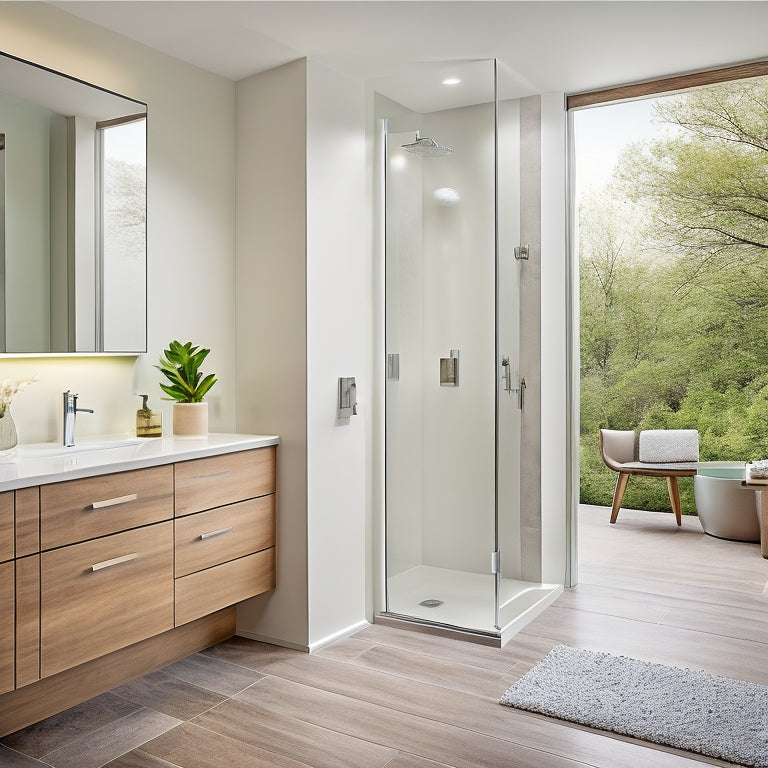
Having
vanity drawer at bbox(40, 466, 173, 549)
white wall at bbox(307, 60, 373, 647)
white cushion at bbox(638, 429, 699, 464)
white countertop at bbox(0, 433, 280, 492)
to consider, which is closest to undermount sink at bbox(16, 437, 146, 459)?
white countertop at bbox(0, 433, 280, 492)

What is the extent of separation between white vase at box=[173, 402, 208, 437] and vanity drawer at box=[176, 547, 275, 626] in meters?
0.54

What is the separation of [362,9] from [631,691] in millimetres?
2561

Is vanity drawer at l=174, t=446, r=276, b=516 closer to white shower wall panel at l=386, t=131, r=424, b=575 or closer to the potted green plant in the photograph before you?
the potted green plant

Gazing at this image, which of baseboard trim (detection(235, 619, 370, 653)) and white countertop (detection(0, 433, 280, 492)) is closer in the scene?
white countertop (detection(0, 433, 280, 492))

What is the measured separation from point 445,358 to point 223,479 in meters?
1.13

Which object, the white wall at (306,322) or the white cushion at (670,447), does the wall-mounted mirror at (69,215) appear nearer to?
the white wall at (306,322)

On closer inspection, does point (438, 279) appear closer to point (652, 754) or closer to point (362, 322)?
point (362, 322)

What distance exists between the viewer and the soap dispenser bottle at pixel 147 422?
294cm

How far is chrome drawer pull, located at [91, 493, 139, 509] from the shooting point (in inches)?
91.4

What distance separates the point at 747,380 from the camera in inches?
253

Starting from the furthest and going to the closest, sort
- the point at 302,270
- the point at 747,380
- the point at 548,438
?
1. the point at 747,380
2. the point at 548,438
3. the point at 302,270

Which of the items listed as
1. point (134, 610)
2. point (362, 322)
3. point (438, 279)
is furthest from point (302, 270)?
point (134, 610)

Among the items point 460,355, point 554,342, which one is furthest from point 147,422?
point 554,342

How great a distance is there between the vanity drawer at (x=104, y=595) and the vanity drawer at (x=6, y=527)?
0.40 feet
